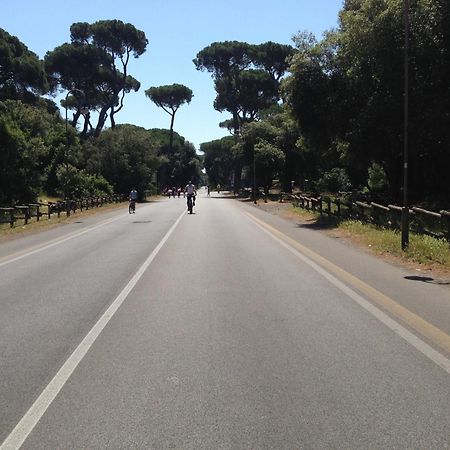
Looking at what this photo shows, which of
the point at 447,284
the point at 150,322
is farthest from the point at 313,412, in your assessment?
the point at 447,284

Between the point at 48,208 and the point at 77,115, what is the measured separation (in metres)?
52.9

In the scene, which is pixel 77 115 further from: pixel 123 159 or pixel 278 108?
pixel 278 108

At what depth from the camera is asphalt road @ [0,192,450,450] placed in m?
4.37

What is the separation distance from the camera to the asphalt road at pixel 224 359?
437 centimetres

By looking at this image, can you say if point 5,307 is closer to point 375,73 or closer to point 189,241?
point 189,241

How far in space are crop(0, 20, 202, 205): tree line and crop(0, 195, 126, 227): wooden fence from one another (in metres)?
2.31

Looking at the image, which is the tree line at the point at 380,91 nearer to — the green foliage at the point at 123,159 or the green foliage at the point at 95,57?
the green foliage at the point at 123,159

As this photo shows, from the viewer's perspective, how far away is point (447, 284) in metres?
11.0

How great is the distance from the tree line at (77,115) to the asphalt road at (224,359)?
36242 millimetres

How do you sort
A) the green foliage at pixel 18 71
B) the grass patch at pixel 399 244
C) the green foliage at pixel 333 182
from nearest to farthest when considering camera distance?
1. the grass patch at pixel 399 244
2. the green foliage at pixel 18 71
3. the green foliage at pixel 333 182

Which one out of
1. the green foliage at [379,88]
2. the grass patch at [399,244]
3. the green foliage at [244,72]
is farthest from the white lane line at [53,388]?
the green foliage at [244,72]

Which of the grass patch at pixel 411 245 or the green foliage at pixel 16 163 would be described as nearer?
the grass patch at pixel 411 245

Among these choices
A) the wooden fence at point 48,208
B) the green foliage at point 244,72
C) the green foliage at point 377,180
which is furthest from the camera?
the green foliage at point 244,72

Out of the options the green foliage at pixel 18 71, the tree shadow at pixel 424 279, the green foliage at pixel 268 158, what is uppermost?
the green foliage at pixel 18 71
